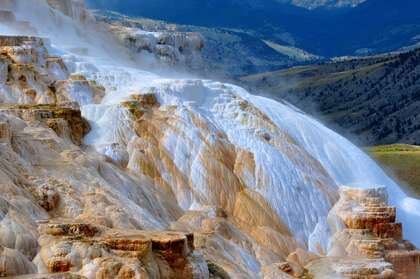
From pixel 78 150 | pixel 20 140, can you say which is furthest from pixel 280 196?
pixel 20 140

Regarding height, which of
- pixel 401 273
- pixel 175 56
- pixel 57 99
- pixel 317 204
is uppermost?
pixel 175 56

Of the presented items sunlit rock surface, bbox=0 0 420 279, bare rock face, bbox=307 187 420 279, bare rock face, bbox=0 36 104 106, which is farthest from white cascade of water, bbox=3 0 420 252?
bare rock face, bbox=0 36 104 106

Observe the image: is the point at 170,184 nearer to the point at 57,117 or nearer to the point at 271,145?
the point at 57,117

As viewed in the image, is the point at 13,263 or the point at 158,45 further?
the point at 158,45

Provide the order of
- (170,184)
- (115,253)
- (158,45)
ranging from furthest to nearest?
(158,45)
(170,184)
(115,253)

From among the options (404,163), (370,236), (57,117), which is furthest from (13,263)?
(404,163)

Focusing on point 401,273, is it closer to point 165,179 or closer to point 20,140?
point 165,179
